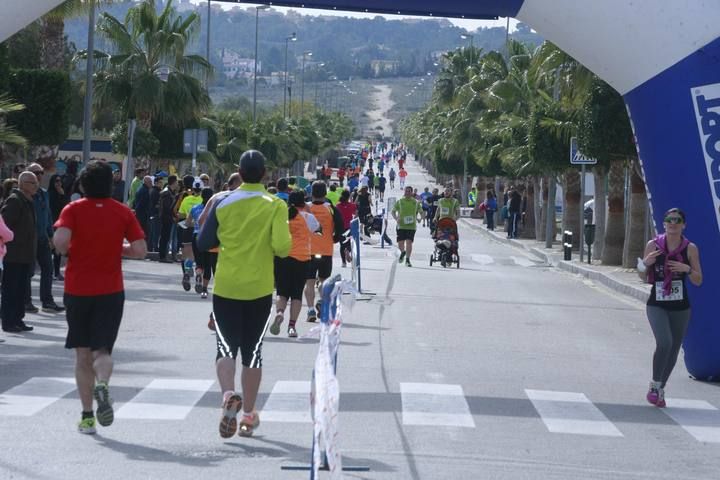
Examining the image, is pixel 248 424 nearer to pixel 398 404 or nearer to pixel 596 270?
pixel 398 404

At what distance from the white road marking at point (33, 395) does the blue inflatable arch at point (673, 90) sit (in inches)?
150

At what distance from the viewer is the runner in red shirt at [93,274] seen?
371 inches

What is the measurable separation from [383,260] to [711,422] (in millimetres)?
23850

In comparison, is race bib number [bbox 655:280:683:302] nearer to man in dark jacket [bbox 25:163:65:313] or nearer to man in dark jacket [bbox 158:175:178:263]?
man in dark jacket [bbox 25:163:65:313]

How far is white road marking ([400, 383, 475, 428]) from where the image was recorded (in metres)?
10.5

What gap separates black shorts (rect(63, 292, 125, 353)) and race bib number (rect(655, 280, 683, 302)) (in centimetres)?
511

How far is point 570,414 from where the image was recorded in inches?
442

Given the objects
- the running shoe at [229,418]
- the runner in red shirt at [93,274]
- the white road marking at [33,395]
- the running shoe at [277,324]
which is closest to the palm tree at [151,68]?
the running shoe at [277,324]

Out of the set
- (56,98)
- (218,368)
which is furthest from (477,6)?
(56,98)

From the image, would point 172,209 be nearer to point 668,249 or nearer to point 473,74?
point 668,249

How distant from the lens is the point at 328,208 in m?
17.8

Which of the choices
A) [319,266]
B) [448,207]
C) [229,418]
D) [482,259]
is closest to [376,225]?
[482,259]

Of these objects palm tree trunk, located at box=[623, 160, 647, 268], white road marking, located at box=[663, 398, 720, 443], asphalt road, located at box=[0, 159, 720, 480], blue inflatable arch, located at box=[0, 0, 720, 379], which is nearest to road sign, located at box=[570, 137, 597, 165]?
palm tree trunk, located at box=[623, 160, 647, 268]

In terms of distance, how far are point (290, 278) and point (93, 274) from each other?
6.45m
